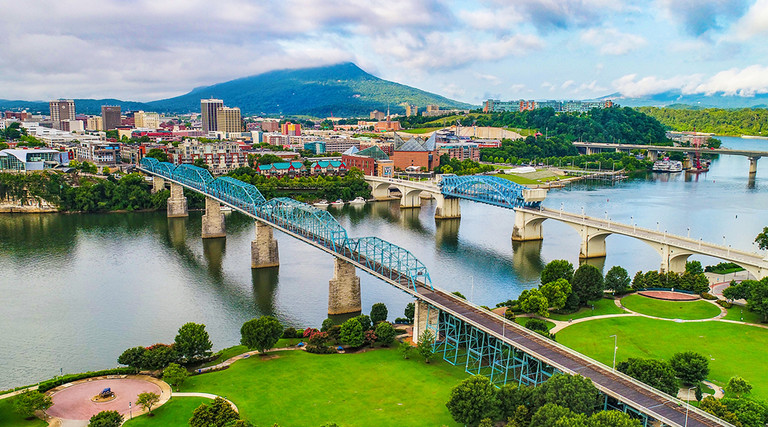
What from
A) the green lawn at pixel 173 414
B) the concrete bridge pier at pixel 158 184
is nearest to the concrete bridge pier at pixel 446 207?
the concrete bridge pier at pixel 158 184

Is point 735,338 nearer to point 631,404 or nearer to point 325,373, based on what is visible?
point 631,404

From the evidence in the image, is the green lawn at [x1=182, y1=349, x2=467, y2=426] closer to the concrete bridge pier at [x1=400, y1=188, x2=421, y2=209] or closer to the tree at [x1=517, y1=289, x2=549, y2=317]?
the tree at [x1=517, y1=289, x2=549, y2=317]

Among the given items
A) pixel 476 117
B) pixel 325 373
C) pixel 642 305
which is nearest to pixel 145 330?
pixel 325 373

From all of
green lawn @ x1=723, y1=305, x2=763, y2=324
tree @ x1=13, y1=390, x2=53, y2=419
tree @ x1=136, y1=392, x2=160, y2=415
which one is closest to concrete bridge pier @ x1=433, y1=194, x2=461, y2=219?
green lawn @ x1=723, y1=305, x2=763, y2=324

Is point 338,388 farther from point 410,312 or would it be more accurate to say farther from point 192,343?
point 410,312

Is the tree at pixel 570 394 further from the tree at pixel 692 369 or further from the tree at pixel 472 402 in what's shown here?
the tree at pixel 692 369
